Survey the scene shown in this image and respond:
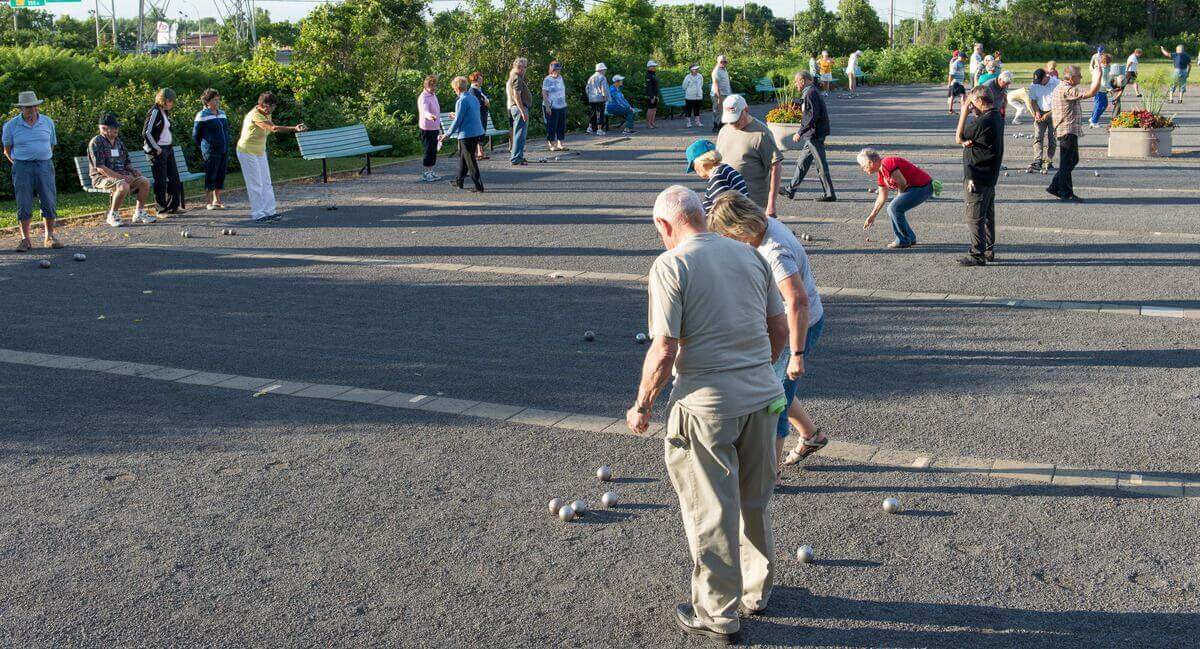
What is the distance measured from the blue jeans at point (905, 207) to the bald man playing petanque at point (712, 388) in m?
8.31

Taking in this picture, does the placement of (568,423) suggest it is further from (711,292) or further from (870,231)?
(870,231)

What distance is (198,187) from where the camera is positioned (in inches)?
738

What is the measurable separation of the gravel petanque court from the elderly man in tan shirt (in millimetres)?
3290

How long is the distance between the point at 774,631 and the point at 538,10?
27.7m

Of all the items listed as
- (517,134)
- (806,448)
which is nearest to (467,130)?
(517,134)

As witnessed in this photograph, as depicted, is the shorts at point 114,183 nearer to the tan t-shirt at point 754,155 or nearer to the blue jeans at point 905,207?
the tan t-shirt at point 754,155

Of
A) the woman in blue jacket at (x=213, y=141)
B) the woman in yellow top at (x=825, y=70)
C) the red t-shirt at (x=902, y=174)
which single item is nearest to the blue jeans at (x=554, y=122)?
the woman in blue jacket at (x=213, y=141)

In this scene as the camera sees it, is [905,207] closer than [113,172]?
Yes

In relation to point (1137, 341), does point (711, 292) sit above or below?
above

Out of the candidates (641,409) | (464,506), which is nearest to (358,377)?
(464,506)

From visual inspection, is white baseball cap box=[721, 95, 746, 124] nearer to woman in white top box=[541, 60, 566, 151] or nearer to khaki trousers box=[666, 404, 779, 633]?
khaki trousers box=[666, 404, 779, 633]

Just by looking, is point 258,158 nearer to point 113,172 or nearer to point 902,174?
point 113,172

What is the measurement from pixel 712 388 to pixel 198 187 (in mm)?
16334

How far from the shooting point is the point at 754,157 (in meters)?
10.6
